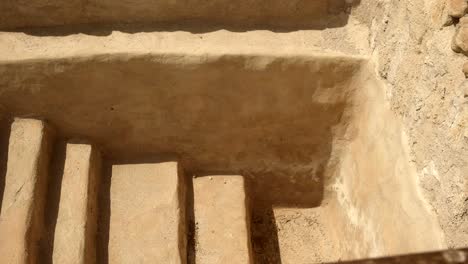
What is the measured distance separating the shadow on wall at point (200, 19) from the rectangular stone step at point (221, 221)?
859 millimetres

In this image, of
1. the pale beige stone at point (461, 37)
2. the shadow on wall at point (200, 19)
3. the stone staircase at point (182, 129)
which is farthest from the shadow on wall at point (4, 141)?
the pale beige stone at point (461, 37)

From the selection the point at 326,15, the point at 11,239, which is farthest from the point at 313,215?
the point at 11,239

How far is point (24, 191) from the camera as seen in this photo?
230cm

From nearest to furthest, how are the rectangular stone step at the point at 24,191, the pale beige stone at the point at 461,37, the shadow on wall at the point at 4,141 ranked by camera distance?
the pale beige stone at the point at 461,37, the rectangular stone step at the point at 24,191, the shadow on wall at the point at 4,141

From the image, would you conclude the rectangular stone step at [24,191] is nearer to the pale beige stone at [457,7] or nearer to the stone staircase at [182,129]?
the stone staircase at [182,129]

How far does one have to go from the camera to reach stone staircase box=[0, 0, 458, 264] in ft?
7.23

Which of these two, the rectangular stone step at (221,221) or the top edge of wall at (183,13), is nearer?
the top edge of wall at (183,13)

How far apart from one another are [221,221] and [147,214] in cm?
38

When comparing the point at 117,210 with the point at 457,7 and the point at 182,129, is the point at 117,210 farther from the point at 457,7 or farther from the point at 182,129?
→ the point at 457,7

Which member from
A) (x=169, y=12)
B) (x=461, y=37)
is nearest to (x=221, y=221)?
(x=169, y=12)

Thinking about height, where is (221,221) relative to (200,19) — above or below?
below

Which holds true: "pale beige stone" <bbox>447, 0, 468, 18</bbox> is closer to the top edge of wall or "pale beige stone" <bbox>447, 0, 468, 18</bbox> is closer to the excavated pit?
the excavated pit

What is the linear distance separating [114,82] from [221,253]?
98 centimetres

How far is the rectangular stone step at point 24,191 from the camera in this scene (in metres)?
2.18
